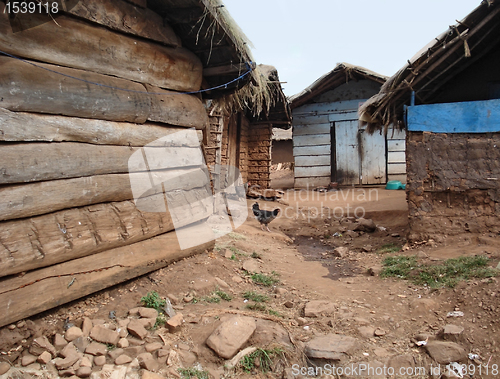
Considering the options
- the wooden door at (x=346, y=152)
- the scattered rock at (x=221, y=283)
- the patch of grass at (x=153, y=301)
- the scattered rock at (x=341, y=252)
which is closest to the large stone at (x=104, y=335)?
the patch of grass at (x=153, y=301)

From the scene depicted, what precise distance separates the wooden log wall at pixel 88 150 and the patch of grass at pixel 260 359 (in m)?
1.43

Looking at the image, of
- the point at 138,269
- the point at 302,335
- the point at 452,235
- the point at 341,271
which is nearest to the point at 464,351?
the point at 302,335

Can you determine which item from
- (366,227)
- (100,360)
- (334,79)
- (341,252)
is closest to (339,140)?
(334,79)

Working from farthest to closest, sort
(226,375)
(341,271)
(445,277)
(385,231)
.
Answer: (385,231) → (341,271) → (445,277) → (226,375)

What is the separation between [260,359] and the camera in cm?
275

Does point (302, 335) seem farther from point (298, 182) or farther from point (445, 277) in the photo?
point (298, 182)

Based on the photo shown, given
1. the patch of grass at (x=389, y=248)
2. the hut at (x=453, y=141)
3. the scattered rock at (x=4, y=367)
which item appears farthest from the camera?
the patch of grass at (x=389, y=248)

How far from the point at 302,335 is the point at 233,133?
8.50 m

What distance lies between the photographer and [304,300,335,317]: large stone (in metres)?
3.54

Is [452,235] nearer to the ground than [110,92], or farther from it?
nearer to the ground

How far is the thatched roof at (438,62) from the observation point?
5105 mm

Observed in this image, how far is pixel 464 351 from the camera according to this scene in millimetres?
2773

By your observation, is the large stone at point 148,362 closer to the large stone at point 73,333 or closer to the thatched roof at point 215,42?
the large stone at point 73,333

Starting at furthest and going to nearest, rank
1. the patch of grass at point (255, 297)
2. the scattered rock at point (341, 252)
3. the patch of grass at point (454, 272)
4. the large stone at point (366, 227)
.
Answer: the large stone at point (366, 227)
the scattered rock at point (341, 252)
the patch of grass at point (454, 272)
the patch of grass at point (255, 297)
